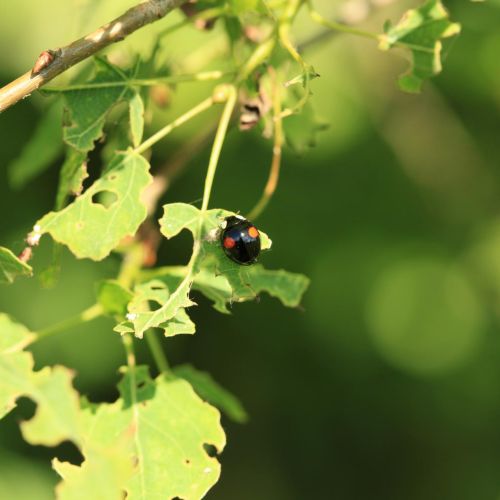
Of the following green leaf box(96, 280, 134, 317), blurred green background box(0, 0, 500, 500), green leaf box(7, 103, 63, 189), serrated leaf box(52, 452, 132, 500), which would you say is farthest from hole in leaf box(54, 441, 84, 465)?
serrated leaf box(52, 452, 132, 500)

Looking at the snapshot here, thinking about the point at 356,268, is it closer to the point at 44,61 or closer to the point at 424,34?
the point at 424,34

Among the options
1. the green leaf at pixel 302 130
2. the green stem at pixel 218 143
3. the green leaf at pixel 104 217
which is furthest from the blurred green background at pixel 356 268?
the green leaf at pixel 104 217

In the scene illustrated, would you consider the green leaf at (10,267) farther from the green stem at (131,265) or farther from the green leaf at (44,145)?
the green leaf at (44,145)

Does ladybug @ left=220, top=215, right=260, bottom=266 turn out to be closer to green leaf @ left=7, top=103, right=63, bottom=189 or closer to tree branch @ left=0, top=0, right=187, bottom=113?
tree branch @ left=0, top=0, right=187, bottom=113

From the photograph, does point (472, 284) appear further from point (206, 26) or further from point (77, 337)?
point (206, 26)

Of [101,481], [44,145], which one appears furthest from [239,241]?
[44,145]
